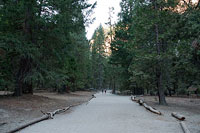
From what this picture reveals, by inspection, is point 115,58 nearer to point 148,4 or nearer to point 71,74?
point 71,74

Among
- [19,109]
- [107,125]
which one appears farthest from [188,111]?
[19,109]

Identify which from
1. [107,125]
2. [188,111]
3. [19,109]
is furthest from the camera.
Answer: [188,111]

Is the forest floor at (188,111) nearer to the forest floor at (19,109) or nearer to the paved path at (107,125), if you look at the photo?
the paved path at (107,125)

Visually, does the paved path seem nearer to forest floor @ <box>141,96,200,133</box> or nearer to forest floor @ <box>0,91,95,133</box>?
forest floor @ <box>141,96,200,133</box>

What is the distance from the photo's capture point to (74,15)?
667 inches

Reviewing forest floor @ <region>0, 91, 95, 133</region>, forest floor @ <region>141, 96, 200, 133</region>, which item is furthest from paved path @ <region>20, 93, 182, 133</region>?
forest floor @ <region>0, 91, 95, 133</region>

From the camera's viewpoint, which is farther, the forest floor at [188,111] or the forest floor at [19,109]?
the forest floor at [19,109]

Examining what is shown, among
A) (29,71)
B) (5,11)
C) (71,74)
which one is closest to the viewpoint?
(5,11)

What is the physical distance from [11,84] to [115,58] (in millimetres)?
25089

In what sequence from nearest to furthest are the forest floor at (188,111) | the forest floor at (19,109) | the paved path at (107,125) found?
1. the paved path at (107,125)
2. the forest floor at (188,111)
3. the forest floor at (19,109)

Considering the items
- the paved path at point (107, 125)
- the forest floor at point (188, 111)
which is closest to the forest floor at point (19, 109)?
the paved path at point (107, 125)

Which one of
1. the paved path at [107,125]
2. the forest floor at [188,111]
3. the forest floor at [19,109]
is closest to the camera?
the paved path at [107,125]

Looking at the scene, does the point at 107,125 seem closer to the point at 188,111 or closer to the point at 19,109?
the point at 19,109

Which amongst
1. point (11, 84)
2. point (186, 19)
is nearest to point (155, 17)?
point (186, 19)
